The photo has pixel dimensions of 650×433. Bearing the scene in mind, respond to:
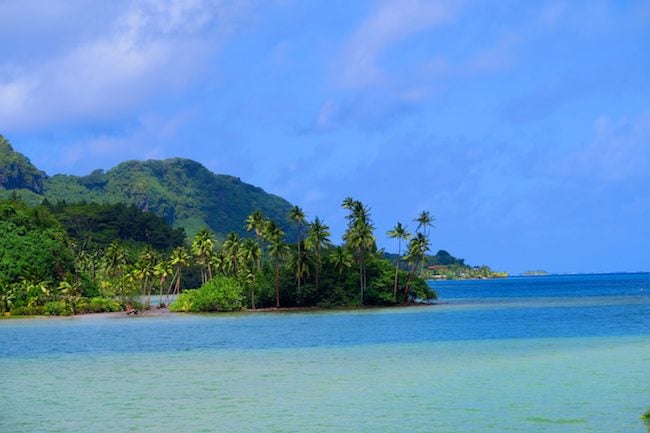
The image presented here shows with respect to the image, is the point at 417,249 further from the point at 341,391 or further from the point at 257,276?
the point at 341,391

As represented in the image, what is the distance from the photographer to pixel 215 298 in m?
128

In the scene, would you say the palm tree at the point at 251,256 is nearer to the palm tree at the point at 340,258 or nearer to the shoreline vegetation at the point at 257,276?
the shoreline vegetation at the point at 257,276

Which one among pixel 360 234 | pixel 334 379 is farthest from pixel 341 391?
pixel 360 234

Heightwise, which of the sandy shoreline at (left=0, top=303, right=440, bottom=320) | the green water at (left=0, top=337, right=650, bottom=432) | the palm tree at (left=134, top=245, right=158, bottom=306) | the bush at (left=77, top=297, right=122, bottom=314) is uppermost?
the palm tree at (left=134, top=245, right=158, bottom=306)

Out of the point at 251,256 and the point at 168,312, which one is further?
the point at 251,256

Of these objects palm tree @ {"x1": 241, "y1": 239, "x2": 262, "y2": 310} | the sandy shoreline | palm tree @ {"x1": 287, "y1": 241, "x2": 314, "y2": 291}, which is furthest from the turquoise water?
palm tree @ {"x1": 241, "y1": 239, "x2": 262, "y2": 310}

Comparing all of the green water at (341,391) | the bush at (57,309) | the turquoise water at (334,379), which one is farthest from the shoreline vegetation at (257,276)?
the green water at (341,391)

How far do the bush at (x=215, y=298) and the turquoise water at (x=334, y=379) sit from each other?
1647 inches

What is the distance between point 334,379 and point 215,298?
3375 inches

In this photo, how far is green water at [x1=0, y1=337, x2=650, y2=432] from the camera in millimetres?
31641

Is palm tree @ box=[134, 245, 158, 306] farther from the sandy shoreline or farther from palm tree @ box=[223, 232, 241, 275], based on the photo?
palm tree @ box=[223, 232, 241, 275]

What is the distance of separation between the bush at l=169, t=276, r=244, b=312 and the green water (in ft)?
221

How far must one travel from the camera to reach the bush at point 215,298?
128m

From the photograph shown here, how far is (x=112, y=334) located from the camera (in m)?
85.9
